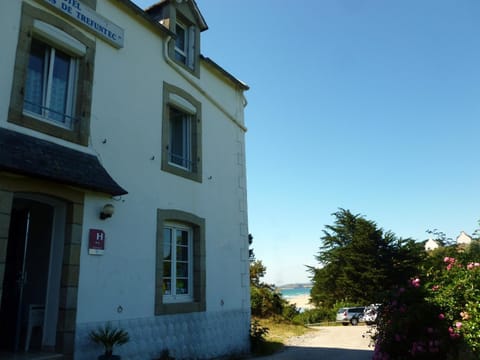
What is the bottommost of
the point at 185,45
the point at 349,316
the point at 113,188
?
the point at 349,316

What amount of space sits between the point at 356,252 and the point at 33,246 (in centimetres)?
3131

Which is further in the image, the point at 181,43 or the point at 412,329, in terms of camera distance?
the point at 181,43

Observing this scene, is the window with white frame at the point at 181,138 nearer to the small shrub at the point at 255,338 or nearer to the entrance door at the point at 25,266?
the entrance door at the point at 25,266

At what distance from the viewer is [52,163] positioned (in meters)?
5.74

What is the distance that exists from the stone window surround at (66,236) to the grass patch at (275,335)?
5.14 metres

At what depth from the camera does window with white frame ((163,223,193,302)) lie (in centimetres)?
802

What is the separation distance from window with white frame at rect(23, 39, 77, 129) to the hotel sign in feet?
2.08

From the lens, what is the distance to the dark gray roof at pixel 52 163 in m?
5.25

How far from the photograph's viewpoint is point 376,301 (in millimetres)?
6699

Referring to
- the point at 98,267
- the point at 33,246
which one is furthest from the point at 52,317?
the point at 33,246

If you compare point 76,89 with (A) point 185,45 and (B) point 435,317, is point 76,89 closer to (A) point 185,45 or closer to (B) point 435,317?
(A) point 185,45

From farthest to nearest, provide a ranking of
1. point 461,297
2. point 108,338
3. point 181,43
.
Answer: point 181,43, point 108,338, point 461,297

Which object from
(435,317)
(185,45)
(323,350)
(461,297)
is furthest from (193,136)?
(323,350)

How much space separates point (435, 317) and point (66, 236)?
17.9 feet
